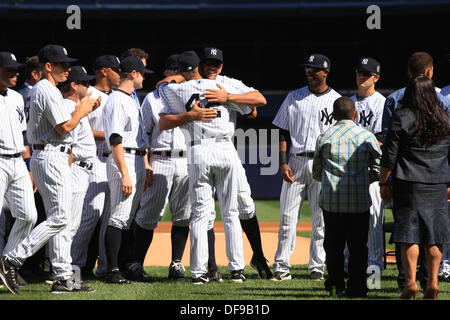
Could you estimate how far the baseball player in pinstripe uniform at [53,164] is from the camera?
551cm

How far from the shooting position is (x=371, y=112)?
6.64 metres

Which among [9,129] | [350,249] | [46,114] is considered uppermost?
[46,114]

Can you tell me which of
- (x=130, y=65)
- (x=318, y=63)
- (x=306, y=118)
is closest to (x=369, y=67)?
(x=318, y=63)

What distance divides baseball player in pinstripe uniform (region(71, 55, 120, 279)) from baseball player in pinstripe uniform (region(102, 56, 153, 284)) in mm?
334

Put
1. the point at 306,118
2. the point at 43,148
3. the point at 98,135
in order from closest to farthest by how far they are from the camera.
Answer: the point at 43,148
the point at 306,118
the point at 98,135

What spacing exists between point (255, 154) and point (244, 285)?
12989mm

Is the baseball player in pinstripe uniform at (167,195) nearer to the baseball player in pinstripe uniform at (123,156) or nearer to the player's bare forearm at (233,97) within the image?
the baseball player in pinstripe uniform at (123,156)

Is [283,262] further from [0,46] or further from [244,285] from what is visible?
[0,46]

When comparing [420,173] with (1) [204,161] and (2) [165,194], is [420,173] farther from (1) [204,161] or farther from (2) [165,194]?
(2) [165,194]

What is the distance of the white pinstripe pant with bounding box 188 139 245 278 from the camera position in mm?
6086

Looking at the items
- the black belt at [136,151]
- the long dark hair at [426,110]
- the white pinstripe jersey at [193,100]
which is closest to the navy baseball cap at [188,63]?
the white pinstripe jersey at [193,100]

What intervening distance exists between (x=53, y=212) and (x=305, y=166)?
2326 mm

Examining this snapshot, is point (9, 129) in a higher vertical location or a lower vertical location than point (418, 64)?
lower

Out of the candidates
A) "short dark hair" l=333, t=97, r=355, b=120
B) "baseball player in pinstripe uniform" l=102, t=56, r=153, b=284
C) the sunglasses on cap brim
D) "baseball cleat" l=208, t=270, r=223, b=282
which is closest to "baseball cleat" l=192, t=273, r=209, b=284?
"baseball cleat" l=208, t=270, r=223, b=282
